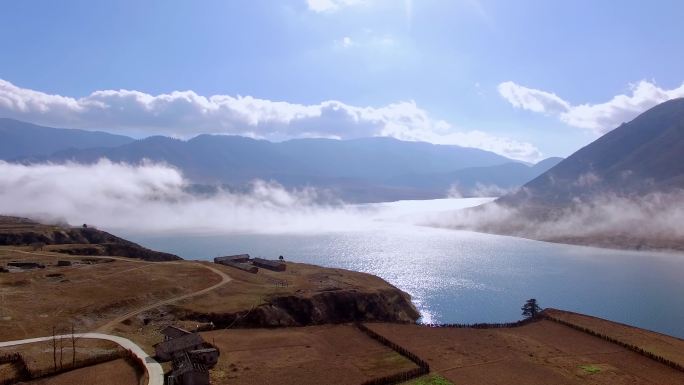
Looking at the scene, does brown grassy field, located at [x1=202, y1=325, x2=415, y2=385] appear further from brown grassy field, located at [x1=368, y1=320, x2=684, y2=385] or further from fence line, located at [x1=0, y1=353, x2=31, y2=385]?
fence line, located at [x1=0, y1=353, x2=31, y2=385]

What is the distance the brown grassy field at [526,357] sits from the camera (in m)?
59.8

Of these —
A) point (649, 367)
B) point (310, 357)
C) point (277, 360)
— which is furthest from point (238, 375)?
point (649, 367)

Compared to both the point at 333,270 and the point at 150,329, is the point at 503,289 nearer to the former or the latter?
the point at 333,270

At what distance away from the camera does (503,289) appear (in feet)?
420

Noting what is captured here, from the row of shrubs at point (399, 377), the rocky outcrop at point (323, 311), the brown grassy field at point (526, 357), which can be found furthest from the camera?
the rocky outcrop at point (323, 311)

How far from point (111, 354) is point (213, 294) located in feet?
100

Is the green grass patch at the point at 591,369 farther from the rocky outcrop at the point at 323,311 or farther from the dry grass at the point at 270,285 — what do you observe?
Answer: the dry grass at the point at 270,285

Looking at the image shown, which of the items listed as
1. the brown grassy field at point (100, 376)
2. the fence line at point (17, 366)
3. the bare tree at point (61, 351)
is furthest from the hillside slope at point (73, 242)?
the brown grassy field at point (100, 376)

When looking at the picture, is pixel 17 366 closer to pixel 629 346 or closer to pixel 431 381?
pixel 431 381

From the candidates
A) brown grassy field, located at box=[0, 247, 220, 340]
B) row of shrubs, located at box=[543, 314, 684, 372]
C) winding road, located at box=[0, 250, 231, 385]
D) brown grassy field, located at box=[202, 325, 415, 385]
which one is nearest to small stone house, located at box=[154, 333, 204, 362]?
winding road, located at box=[0, 250, 231, 385]

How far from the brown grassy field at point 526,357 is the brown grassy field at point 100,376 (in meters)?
34.2

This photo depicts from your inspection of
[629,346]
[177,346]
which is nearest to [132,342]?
[177,346]

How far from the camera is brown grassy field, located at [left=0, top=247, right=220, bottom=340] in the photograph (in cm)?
6619

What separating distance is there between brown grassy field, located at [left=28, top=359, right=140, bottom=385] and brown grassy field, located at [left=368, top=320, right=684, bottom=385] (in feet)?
112
